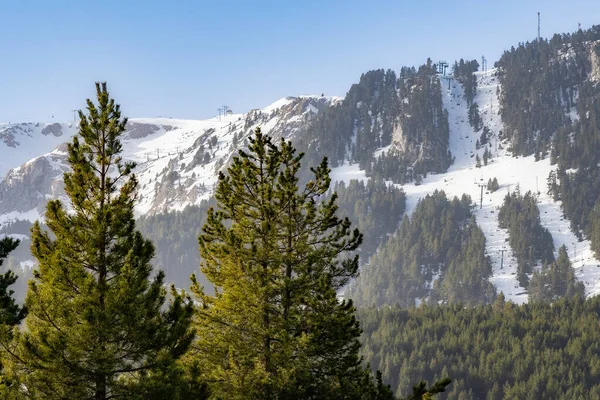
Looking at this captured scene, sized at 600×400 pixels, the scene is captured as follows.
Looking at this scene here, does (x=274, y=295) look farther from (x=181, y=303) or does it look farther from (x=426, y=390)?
(x=426, y=390)

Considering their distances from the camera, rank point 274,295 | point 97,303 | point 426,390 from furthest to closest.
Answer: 1. point 274,295
2. point 426,390
3. point 97,303

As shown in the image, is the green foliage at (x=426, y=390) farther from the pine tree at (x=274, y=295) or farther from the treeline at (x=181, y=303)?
the pine tree at (x=274, y=295)

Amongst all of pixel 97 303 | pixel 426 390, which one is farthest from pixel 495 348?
pixel 97 303

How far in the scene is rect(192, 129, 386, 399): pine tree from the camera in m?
21.5

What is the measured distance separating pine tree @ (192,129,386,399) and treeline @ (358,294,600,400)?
131 meters

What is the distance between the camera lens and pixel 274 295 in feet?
73.9

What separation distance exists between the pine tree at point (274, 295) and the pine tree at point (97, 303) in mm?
3481

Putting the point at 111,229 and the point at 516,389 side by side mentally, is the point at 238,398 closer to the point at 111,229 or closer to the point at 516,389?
the point at 111,229

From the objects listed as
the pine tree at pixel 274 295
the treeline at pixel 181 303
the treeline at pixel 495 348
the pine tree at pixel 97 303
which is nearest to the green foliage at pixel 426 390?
the treeline at pixel 181 303

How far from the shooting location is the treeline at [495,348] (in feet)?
482

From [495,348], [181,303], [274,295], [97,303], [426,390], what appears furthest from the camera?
[495,348]

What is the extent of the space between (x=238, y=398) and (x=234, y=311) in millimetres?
3029

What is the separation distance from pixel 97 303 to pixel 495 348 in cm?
15912

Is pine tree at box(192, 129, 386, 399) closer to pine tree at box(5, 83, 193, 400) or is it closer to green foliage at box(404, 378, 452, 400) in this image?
green foliage at box(404, 378, 452, 400)
